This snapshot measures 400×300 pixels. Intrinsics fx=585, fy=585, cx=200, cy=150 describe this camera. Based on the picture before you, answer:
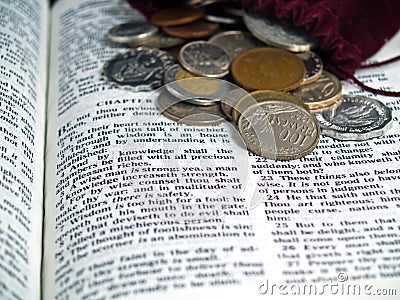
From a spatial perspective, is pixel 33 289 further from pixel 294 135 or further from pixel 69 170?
pixel 294 135

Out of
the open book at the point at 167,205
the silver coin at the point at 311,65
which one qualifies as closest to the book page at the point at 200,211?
the open book at the point at 167,205

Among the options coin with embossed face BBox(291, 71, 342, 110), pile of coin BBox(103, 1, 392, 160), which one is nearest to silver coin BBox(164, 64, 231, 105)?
pile of coin BBox(103, 1, 392, 160)

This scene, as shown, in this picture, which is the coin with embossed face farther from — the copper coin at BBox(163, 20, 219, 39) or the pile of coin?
the copper coin at BBox(163, 20, 219, 39)

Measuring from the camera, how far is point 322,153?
2.48ft

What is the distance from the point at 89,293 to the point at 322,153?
0.34m

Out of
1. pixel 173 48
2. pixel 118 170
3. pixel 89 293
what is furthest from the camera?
pixel 173 48

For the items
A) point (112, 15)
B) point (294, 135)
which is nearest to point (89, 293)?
point (294, 135)

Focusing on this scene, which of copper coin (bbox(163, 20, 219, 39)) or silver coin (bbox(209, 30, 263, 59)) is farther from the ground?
silver coin (bbox(209, 30, 263, 59))

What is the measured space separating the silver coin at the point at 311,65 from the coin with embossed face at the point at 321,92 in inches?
0.4

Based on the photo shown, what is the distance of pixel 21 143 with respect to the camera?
0.75 m

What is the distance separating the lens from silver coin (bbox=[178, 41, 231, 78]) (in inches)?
34.3

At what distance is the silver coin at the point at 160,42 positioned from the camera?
95cm

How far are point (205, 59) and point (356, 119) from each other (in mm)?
246

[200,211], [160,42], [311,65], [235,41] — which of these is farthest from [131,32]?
[200,211]
